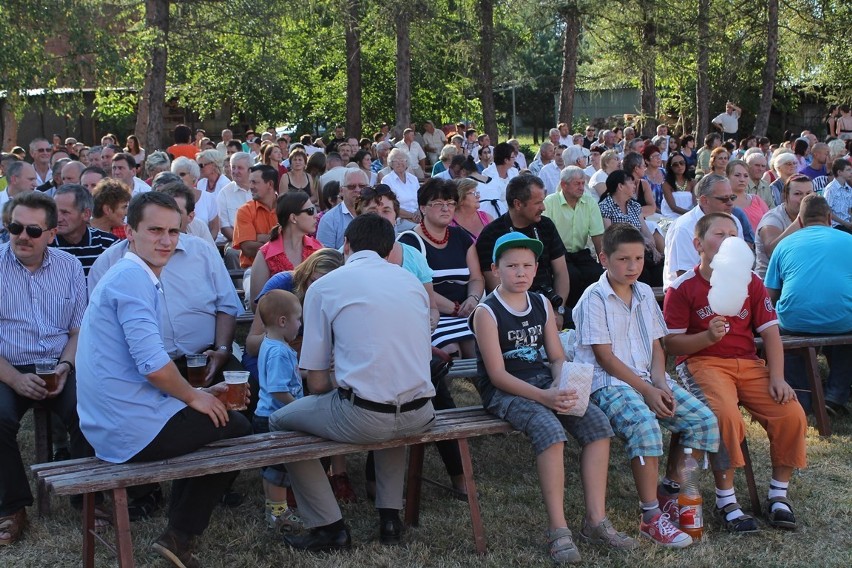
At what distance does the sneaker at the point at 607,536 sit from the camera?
438cm

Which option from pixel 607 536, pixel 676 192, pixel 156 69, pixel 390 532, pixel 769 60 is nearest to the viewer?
pixel 607 536

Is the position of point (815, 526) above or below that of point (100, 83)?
below

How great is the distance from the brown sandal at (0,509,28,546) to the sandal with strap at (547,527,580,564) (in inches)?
98.7

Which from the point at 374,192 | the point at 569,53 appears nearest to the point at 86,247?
the point at 374,192

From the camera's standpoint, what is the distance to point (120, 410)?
3980 mm

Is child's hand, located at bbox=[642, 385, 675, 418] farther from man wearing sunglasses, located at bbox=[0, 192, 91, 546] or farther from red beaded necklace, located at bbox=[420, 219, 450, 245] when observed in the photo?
man wearing sunglasses, located at bbox=[0, 192, 91, 546]

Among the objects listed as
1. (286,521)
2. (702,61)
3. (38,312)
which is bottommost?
(286,521)

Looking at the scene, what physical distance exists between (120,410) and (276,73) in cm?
1840

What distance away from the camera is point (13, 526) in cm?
456

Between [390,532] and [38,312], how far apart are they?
2.19 m

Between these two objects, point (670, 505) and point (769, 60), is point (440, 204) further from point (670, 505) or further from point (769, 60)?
point (769, 60)

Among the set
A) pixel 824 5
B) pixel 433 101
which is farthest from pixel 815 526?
pixel 433 101

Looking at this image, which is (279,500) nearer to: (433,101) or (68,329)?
A: (68,329)

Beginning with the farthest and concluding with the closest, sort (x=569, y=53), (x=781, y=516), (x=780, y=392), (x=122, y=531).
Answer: (x=569, y=53)
(x=780, y=392)
(x=781, y=516)
(x=122, y=531)
